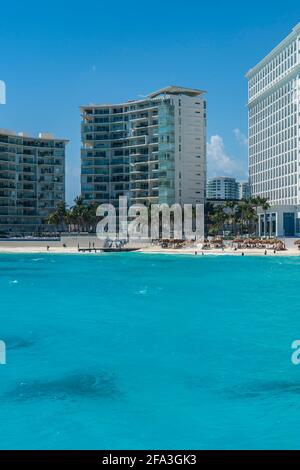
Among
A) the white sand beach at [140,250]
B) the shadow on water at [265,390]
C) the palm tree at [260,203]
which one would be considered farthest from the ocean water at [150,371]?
the palm tree at [260,203]

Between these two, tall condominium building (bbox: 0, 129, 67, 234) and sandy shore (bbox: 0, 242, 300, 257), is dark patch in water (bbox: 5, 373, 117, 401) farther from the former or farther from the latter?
tall condominium building (bbox: 0, 129, 67, 234)

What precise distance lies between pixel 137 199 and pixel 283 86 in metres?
46.4

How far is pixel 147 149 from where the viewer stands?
151 m

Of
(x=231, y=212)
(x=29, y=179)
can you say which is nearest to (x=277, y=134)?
(x=231, y=212)

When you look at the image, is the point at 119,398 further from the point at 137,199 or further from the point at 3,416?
the point at 137,199

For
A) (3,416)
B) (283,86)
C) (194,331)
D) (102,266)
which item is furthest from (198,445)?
(283,86)

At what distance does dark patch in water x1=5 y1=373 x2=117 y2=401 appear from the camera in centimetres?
1978

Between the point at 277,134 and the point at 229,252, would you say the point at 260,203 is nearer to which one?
the point at 277,134

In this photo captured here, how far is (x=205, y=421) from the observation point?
1755 cm

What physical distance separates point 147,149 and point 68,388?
133 m

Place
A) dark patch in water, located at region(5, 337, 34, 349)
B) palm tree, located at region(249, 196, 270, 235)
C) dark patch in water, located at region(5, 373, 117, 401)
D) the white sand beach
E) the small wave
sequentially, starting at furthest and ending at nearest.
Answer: palm tree, located at region(249, 196, 270, 235), the white sand beach, the small wave, dark patch in water, located at region(5, 337, 34, 349), dark patch in water, located at region(5, 373, 117, 401)

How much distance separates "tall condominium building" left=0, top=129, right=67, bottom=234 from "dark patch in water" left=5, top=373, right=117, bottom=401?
136m

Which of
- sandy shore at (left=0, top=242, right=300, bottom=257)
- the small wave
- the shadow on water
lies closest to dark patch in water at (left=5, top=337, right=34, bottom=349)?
the shadow on water

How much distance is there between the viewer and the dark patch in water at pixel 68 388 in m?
19.8
